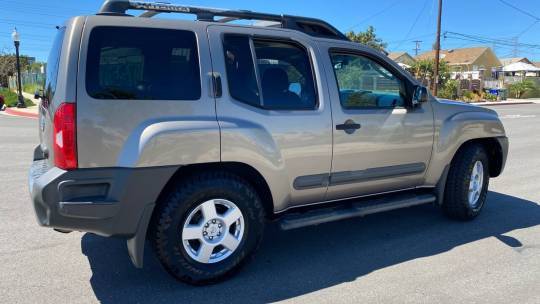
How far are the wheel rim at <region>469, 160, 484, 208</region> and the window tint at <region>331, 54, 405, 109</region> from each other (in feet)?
4.40

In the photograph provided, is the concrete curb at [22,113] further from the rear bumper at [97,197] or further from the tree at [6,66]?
the tree at [6,66]

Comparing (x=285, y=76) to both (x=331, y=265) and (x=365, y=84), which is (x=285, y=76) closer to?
(x=365, y=84)

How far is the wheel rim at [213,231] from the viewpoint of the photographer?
135 inches

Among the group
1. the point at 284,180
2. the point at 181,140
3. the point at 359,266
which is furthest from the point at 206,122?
the point at 359,266

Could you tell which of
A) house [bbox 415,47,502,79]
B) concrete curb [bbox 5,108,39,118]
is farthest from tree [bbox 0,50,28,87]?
house [bbox 415,47,502,79]

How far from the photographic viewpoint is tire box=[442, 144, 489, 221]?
195 inches

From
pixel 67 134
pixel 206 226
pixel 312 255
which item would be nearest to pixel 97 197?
pixel 67 134

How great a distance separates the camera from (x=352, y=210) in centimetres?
423

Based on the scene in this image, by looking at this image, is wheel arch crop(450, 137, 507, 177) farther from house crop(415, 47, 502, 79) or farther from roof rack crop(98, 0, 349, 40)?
house crop(415, 47, 502, 79)

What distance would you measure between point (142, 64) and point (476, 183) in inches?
154

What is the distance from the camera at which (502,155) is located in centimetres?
538

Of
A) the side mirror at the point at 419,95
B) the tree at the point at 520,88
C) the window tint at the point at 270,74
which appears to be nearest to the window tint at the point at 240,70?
the window tint at the point at 270,74

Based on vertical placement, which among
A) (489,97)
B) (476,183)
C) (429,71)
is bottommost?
(476,183)

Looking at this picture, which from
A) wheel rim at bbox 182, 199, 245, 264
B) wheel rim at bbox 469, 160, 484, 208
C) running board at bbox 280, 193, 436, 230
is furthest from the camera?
wheel rim at bbox 469, 160, 484, 208
